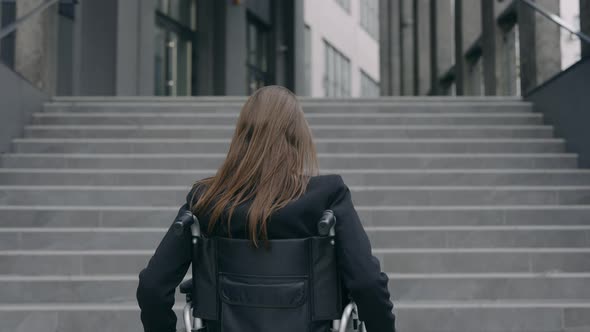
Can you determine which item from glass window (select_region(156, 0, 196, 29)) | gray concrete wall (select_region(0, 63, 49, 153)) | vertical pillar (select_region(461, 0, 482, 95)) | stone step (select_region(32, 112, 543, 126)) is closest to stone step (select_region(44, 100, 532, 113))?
stone step (select_region(32, 112, 543, 126))

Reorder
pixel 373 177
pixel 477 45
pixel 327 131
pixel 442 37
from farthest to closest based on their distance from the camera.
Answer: pixel 442 37 → pixel 477 45 → pixel 327 131 → pixel 373 177

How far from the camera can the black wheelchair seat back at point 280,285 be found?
6.88 ft

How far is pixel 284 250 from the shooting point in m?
2.10

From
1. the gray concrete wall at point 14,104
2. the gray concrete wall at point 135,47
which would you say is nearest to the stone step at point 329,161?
the gray concrete wall at point 14,104

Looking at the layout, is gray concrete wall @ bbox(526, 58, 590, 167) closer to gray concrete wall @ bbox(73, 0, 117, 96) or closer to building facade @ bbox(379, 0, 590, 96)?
building facade @ bbox(379, 0, 590, 96)

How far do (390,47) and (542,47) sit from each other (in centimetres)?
2097

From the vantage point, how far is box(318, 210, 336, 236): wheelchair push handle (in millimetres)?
1976

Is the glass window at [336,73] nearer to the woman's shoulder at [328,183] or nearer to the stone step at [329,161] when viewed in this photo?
the stone step at [329,161]

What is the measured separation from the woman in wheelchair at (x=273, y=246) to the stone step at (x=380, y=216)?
3540 millimetres

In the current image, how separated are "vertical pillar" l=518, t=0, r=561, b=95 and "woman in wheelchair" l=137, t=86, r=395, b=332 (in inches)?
305

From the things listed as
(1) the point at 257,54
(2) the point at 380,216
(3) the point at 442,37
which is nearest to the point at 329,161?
(2) the point at 380,216

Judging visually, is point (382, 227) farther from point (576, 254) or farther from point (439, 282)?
point (576, 254)

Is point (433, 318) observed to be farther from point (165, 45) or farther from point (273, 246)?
point (165, 45)

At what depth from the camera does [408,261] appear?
16.8 ft
